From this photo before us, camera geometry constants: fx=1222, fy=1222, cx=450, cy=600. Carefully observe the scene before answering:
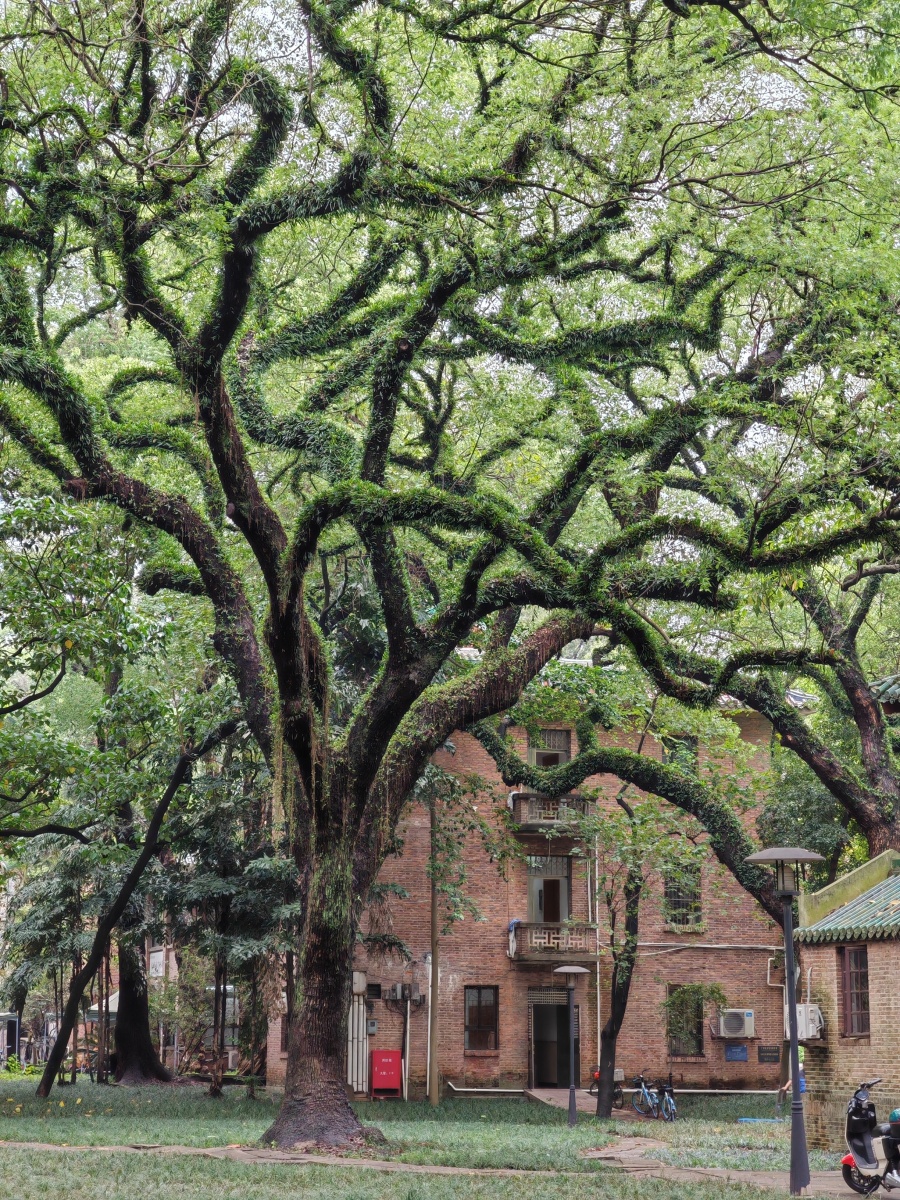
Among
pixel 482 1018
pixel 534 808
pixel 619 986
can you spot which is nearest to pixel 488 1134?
pixel 619 986

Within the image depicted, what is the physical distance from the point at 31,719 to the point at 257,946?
23.2 ft

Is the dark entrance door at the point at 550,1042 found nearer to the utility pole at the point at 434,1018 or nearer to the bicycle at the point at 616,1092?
the bicycle at the point at 616,1092

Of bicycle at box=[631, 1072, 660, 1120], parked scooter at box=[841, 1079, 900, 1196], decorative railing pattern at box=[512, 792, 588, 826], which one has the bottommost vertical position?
bicycle at box=[631, 1072, 660, 1120]

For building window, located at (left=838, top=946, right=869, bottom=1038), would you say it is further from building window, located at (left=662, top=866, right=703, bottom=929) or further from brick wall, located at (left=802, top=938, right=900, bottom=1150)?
building window, located at (left=662, top=866, right=703, bottom=929)

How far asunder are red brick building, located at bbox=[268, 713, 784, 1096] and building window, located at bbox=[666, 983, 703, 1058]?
0.18ft

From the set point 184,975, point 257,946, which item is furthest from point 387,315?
point 184,975

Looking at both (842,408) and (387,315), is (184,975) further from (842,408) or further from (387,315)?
(842,408)

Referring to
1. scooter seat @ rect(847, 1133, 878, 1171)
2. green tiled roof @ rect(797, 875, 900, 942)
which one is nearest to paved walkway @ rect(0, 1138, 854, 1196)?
scooter seat @ rect(847, 1133, 878, 1171)

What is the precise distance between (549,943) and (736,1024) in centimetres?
492

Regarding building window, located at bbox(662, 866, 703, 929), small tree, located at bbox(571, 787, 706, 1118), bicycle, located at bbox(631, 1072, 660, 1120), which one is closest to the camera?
small tree, located at bbox(571, 787, 706, 1118)

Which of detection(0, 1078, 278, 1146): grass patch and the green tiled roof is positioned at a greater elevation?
the green tiled roof

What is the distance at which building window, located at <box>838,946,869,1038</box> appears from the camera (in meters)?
15.5

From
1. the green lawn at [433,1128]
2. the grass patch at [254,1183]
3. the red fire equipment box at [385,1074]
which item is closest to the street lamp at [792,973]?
the grass patch at [254,1183]

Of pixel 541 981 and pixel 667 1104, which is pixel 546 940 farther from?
pixel 667 1104
